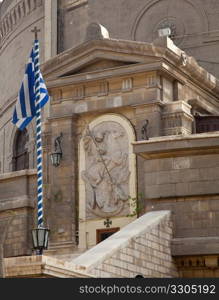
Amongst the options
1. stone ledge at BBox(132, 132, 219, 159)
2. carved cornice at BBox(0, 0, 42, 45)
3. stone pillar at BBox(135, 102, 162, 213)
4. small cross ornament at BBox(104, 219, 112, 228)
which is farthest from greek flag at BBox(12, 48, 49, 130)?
carved cornice at BBox(0, 0, 42, 45)

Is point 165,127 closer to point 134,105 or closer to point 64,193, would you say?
point 134,105

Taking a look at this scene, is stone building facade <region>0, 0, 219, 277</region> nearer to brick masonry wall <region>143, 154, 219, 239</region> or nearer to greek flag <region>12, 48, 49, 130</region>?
brick masonry wall <region>143, 154, 219, 239</region>

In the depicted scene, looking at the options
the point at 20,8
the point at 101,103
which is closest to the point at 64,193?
the point at 101,103

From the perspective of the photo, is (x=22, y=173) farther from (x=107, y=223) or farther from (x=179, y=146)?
(x=179, y=146)

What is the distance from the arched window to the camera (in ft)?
125

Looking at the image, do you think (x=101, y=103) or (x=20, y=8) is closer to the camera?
(x=101, y=103)

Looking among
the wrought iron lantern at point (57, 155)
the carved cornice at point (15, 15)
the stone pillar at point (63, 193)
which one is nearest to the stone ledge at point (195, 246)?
the stone pillar at point (63, 193)

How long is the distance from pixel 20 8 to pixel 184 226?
22600mm

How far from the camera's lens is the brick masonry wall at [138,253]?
17391 mm

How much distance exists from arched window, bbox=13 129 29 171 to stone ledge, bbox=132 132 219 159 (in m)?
16.5

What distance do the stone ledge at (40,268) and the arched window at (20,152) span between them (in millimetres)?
21545

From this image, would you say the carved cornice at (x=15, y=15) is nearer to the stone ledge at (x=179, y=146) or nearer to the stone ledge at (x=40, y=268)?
the stone ledge at (x=179, y=146)

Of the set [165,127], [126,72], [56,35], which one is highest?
[56,35]

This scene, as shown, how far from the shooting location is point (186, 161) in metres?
21.3
